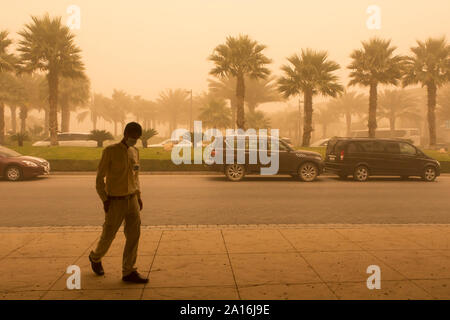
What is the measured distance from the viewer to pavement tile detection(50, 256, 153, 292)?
4609 millimetres

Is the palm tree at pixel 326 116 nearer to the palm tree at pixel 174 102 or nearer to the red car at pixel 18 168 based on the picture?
the palm tree at pixel 174 102

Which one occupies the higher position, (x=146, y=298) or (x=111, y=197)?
(x=111, y=197)

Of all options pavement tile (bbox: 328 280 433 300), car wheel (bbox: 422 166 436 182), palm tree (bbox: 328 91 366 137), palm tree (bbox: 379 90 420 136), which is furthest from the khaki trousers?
palm tree (bbox: 328 91 366 137)

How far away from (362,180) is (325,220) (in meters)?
9.17

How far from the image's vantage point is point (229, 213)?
9477mm

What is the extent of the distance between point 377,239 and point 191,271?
10.8 feet

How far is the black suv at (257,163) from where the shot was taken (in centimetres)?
1650

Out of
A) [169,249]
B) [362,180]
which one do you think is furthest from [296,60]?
[169,249]

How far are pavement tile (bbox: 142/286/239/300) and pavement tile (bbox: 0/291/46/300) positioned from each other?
110 cm

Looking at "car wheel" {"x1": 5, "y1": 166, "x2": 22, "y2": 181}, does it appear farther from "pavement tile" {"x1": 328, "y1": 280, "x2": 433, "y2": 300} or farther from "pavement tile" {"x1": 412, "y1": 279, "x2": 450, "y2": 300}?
"pavement tile" {"x1": 412, "y1": 279, "x2": 450, "y2": 300}

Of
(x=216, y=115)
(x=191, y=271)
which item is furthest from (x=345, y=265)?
(x=216, y=115)

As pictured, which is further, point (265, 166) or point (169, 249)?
point (265, 166)
